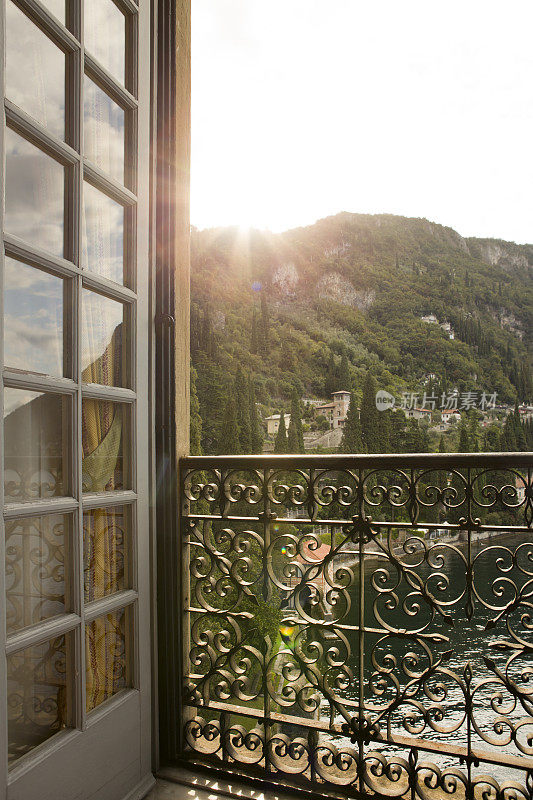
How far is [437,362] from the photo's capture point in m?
30.0

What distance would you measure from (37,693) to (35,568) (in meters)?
0.24

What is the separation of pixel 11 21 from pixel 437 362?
30606 millimetres

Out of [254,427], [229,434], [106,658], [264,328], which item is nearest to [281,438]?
[254,427]

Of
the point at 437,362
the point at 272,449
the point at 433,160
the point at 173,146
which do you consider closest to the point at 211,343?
the point at 272,449

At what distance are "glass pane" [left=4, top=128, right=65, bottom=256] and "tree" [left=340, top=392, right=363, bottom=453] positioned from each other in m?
24.9

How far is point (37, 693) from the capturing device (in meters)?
1.05

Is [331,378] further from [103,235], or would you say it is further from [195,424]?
[103,235]

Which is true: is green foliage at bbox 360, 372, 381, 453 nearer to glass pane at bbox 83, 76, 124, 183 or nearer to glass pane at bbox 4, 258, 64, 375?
glass pane at bbox 83, 76, 124, 183

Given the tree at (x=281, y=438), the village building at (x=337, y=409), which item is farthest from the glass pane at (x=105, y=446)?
the village building at (x=337, y=409)

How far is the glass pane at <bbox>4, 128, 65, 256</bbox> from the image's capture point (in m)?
1.00

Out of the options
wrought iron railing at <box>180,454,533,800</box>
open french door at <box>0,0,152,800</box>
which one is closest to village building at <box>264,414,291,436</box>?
wrought iron railing at <box>180,454,533,800</box>

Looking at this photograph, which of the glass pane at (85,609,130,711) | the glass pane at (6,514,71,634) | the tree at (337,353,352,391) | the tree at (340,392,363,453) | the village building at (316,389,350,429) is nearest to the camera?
the glass pane at (6,514,71,634)

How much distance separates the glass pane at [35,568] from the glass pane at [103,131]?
0.82 m

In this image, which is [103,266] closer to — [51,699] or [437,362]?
[51,699]
